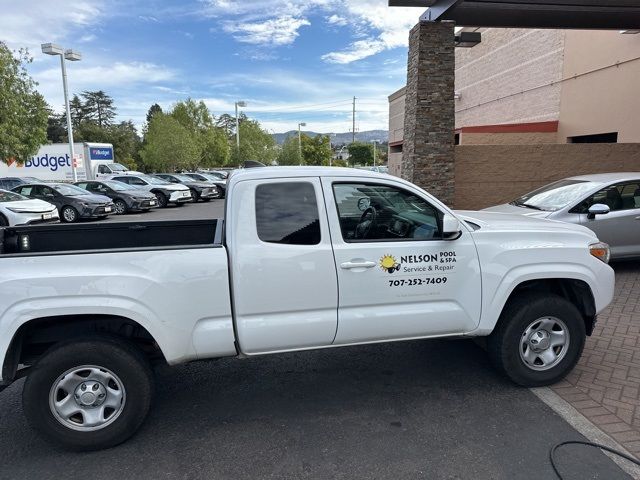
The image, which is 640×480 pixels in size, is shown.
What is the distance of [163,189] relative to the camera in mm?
20859

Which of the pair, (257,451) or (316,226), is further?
(316,226)

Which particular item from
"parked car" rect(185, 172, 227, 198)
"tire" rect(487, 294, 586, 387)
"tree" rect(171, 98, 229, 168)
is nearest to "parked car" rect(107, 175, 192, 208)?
"parked car" rect(185, 172, 227, 198)

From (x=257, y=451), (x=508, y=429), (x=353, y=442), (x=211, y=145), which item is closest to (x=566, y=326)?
(x=508, y=429)

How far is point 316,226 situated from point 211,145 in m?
45.4

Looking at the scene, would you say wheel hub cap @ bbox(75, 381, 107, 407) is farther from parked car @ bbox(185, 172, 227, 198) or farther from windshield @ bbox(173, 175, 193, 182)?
windshield @ bbox(173, 175, 193, 182)

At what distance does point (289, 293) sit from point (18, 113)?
18.4 metres

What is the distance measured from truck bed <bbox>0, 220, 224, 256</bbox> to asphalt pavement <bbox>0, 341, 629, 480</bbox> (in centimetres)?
124

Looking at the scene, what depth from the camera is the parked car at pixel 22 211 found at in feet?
41.7

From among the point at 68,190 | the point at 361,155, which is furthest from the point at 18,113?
the point at 361,155

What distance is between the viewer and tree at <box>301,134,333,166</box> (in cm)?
6122

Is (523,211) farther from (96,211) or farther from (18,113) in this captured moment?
(18,113)

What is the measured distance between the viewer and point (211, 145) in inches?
1815

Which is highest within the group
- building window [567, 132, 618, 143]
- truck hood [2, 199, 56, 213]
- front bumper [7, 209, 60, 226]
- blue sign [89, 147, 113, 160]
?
blue sign [89, 147, 113, 160]

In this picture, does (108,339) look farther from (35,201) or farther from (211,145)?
(211,145)
